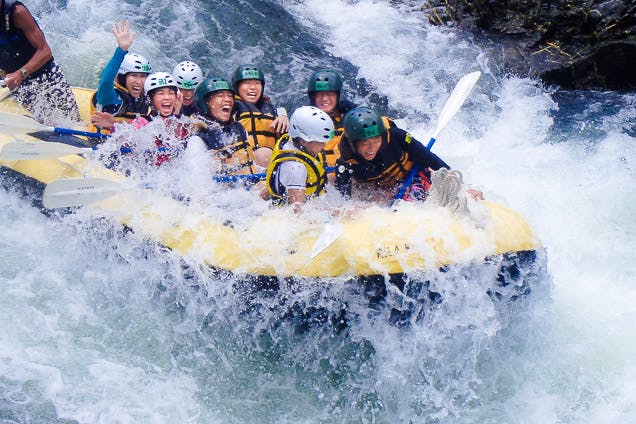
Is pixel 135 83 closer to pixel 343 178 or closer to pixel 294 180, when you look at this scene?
pixel 343 178

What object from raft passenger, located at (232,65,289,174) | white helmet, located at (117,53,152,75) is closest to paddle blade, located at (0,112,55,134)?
white helmet, located at (117,53,152,75)

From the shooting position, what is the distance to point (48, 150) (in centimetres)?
444

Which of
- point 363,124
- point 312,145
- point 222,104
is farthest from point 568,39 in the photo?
point 312,145

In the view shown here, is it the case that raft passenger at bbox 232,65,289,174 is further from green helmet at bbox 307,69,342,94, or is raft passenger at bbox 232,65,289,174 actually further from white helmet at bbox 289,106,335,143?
white helmet at bbox 289,106,335,143

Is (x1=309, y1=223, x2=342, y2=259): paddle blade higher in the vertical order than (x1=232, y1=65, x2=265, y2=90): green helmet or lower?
higher

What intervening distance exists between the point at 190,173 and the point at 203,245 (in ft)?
2.13

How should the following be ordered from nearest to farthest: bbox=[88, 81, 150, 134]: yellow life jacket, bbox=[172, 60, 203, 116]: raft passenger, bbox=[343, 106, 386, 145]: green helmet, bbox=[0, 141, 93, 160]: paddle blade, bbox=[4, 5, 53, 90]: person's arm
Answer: bbox=[343, 106, 386, 145]: green helmet
bbox=[0, 141, 93, 160]: paddle blade
bbox=[4, 5, 53, 90]: person's arm
bbox=[88, 81, 150, 134]: yellow life jacket
bbox=[172, 60, 203, 116]: raft passenger

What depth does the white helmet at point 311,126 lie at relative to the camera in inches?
152

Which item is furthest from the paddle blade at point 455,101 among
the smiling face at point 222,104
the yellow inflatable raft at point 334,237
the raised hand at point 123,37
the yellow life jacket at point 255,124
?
the raised hand at point 123,37

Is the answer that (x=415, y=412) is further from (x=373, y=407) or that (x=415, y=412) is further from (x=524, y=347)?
(x=524, y=347)

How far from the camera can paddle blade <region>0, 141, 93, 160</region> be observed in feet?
14.3

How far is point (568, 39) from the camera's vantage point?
7262mm

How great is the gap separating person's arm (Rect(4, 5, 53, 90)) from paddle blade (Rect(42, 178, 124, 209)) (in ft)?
3.88

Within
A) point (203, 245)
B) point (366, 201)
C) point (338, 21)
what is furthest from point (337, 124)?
point (338, 21)
